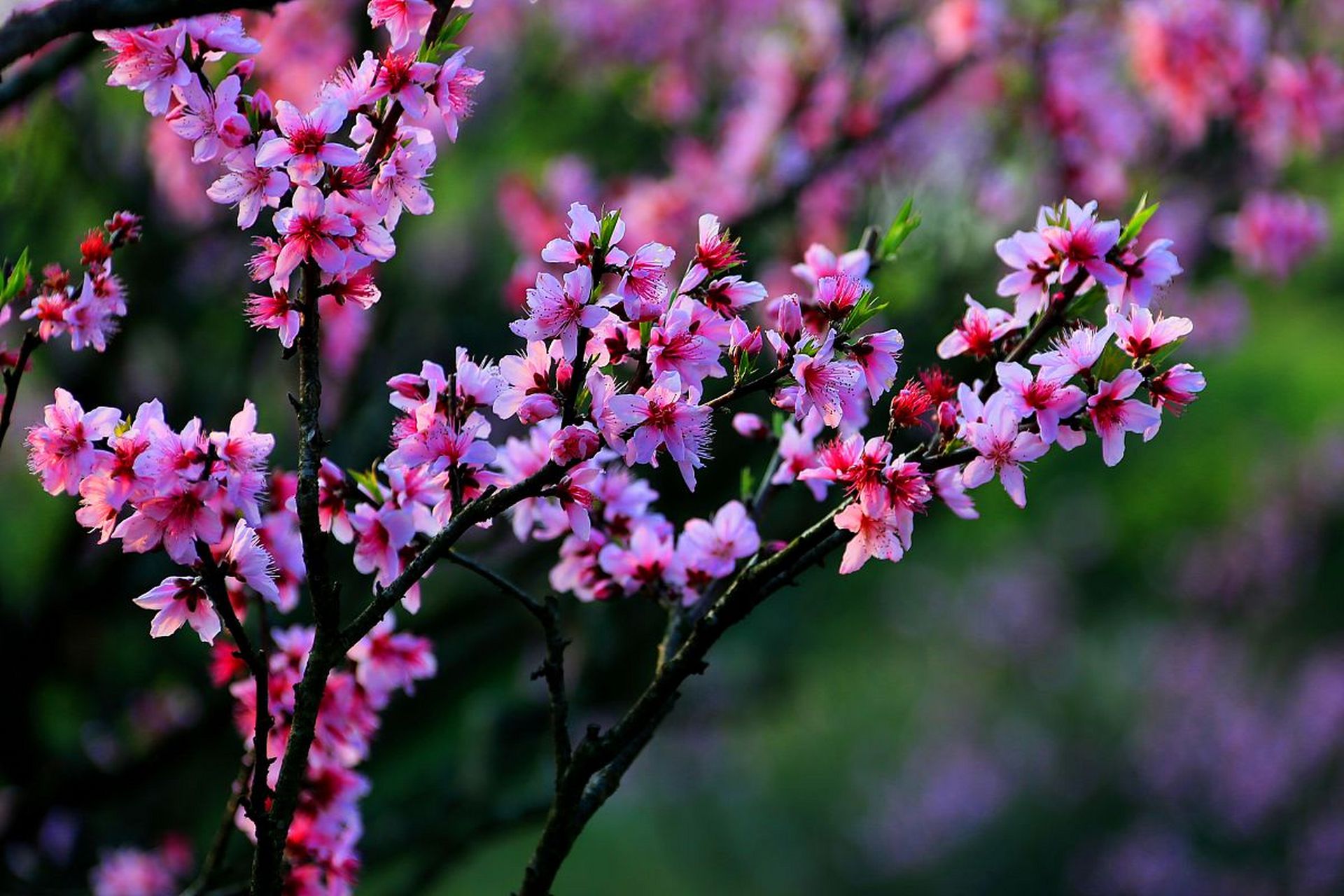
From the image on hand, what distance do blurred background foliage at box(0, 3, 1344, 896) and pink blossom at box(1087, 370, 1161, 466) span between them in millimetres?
2528

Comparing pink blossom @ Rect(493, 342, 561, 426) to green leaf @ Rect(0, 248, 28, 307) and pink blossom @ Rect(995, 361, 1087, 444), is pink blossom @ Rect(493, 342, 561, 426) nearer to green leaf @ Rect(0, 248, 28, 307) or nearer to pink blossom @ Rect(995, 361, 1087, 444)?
pink blossom @ Rect(995, 361, 1087, 444)

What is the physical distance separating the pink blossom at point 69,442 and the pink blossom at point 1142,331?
1.50m

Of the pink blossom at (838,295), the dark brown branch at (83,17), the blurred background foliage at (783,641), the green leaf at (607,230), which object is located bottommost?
the blurred background foliage at (783,641)

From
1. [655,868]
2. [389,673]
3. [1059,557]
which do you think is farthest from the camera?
[655,868]

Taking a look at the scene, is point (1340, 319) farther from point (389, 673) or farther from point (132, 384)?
point (389, 673)

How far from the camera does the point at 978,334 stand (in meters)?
2.16

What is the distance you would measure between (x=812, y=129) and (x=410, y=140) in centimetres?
433

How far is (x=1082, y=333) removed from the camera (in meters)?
1.88

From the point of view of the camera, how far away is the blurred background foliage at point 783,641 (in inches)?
193

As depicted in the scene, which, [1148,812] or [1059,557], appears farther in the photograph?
[1059,557]

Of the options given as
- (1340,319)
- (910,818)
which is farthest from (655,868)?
(1340,319)

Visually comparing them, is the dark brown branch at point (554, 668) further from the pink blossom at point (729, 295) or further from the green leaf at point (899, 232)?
the green leaf at point (899, 232)

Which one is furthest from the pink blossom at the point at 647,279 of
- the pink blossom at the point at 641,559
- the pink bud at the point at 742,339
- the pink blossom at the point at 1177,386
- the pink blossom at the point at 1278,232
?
the pink blossom at the point at 1278,232

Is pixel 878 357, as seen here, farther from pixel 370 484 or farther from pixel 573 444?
pixel 370 484
